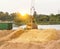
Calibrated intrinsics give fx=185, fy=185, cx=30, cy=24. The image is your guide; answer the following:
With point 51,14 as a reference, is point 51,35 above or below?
below

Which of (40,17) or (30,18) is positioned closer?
(30,18)

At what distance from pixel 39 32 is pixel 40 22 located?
849 cm

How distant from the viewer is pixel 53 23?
26.2 meters

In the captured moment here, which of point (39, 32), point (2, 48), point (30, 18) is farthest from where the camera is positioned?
point (30, 18)

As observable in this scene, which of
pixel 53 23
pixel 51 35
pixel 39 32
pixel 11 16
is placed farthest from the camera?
pixel 11 16

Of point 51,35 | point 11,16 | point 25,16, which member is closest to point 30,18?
point 25,16

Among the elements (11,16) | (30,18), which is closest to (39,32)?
(30,18)

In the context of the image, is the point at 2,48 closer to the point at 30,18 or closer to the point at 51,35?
the point at 51,35

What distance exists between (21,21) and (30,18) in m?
4.31

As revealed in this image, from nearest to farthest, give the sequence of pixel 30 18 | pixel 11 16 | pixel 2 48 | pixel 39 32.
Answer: pixel 2 48, pixel 39 32, pixel 30 18, pixel 11 16

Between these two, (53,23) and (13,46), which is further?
(53,23)

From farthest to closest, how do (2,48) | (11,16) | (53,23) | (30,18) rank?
(11,16) < (53,23) < (30,18) < (2,48)

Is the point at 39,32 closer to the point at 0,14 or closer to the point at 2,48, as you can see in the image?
the point at 2,48

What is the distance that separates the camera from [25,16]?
921 inches
